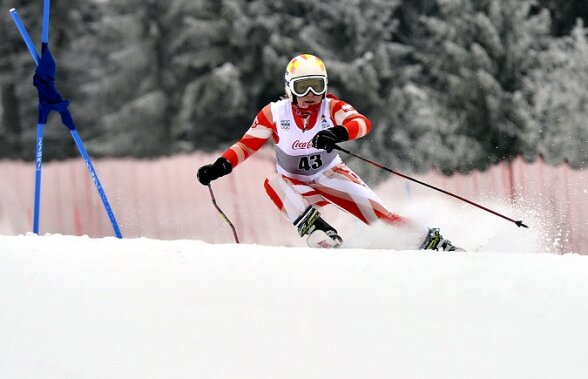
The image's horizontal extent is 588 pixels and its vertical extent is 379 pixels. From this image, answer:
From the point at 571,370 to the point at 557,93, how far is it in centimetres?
2136

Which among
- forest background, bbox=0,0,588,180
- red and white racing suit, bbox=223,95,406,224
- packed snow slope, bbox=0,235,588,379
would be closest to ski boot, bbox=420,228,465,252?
red and white racing suit, bbox=223,95,406,224

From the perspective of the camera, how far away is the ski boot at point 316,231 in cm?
673

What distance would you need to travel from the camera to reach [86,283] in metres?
4.70

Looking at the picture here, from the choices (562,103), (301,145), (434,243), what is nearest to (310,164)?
(301,145)

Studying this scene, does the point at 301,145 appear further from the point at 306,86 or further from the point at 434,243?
the point at 434,243

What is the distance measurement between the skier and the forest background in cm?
1589

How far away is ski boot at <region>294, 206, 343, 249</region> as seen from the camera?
6.73 metres

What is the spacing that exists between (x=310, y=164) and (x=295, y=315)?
2964 mm

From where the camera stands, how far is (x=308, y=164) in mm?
7000

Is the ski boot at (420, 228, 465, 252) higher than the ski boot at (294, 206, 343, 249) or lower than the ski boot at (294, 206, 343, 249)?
higher

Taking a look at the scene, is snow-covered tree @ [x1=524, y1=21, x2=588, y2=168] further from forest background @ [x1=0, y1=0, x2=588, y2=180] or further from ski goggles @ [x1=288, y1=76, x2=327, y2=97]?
ski goggles @ [x1=288, y1=76, x2=327, y2=97]

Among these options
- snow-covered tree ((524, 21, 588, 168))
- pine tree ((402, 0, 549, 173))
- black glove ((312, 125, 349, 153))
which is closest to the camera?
black glove ((312, 125, 349, 153))

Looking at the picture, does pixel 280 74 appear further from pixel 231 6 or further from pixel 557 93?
pixel 557 93

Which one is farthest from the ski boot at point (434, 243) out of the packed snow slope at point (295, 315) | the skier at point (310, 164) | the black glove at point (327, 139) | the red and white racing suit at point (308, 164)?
the packed snow slope at point (295, 315)
